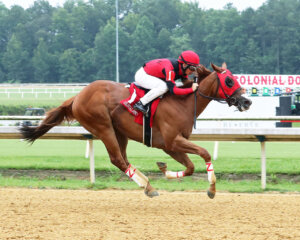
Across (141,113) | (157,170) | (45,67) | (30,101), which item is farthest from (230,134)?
(45,67)

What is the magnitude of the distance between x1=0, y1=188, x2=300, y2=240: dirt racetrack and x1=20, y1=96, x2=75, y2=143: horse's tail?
780 millimetres

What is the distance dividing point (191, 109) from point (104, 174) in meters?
3.40

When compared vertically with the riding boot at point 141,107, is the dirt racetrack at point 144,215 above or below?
below

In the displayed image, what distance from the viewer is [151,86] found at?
7.03m

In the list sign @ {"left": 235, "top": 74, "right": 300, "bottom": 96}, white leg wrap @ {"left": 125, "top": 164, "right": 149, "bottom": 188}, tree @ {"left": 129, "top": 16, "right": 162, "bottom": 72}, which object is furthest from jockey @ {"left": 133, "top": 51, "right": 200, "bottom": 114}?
tree @ {"left": 129, "top": 16, "right": 162, "bottom": 72}

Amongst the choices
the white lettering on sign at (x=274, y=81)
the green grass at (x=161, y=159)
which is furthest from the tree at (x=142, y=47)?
the green grass at (x=161, y=159)

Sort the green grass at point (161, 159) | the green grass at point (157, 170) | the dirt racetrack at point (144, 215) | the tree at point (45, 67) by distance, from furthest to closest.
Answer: the tree at point (45, 67)
the green grass at point (161, 159)
the green grass at point (157, 170)
the dirt racetrack at point (144, 215)

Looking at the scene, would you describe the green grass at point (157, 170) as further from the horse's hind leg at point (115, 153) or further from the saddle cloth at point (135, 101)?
the saddle cloth at point (135, 101)

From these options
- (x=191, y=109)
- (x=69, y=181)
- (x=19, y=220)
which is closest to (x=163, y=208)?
(x=191, y=109)

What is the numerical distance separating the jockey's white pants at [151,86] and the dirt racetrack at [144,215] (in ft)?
4.02

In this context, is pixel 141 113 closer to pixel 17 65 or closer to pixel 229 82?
pixel 229 82

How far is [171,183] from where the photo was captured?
30.0 feet

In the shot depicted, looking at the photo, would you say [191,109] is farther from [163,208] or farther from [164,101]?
[163,208]

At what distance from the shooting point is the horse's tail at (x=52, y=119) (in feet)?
25.6
